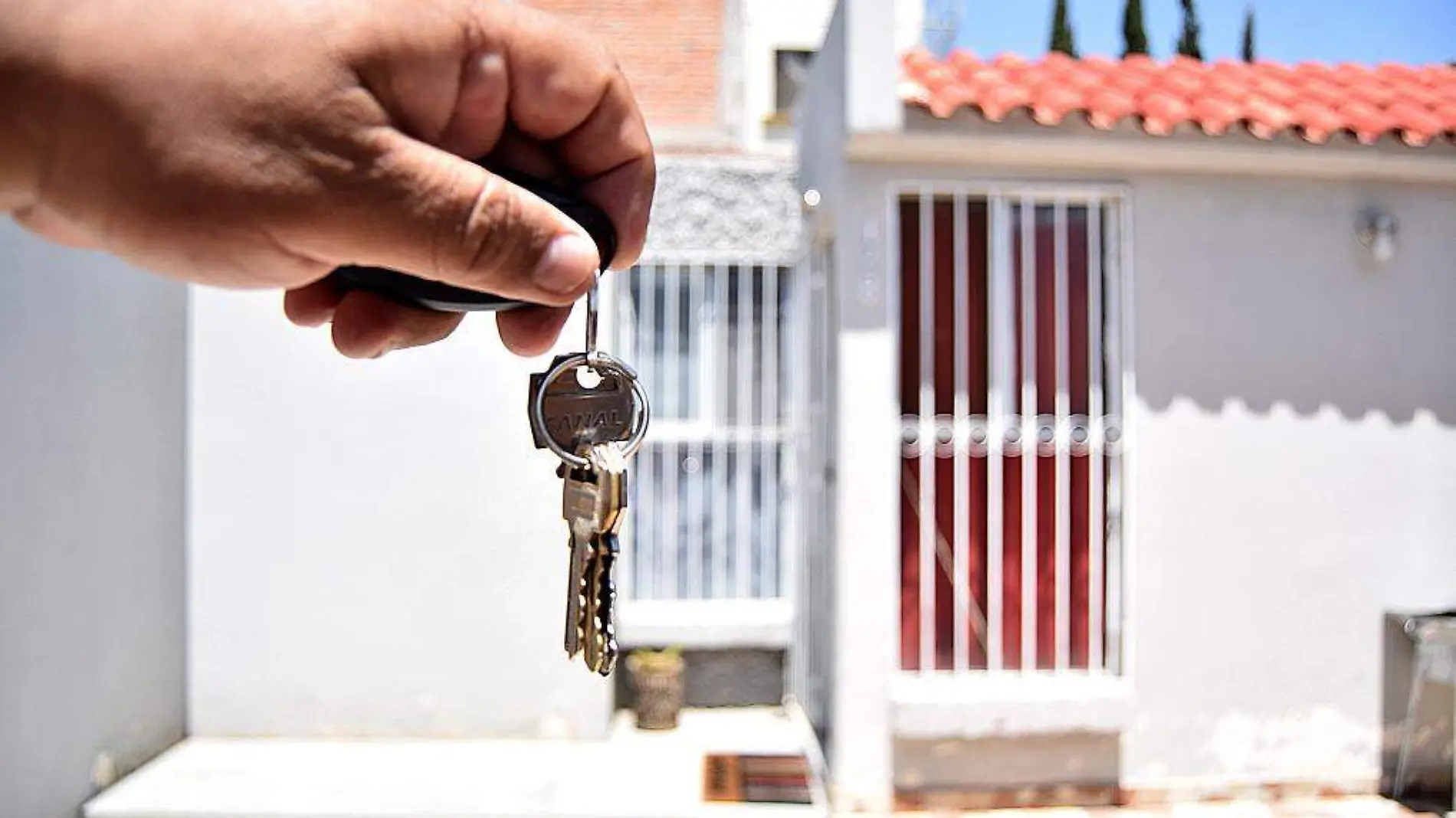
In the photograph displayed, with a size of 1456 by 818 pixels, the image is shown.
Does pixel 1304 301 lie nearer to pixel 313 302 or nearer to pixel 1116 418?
pixel 1116 418

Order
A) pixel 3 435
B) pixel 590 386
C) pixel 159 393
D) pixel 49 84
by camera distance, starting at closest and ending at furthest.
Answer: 1. pixel 49 84
2. pixel 590 386
3. pixel 3 435
4. pixel 159 393

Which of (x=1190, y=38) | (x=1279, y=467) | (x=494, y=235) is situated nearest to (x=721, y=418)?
(x=1279, y=467)

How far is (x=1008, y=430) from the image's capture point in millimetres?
4328

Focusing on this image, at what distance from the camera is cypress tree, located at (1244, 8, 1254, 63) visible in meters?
3.99

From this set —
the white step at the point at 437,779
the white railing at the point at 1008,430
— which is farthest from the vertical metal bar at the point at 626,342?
the white railing at the point at 1008,430

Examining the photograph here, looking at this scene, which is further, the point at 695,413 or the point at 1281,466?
the point at 695,413

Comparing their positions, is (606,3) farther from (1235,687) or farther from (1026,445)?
(1235,687)

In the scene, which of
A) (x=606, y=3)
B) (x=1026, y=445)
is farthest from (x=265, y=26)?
(x=606, y=3)

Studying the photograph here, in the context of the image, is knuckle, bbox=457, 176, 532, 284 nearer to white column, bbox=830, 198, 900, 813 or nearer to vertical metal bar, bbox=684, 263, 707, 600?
white column, bbox=830, 198, 900, 813

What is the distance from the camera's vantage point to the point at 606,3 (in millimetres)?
10867

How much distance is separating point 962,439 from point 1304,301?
1.51m

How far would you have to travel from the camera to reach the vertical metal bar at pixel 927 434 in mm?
4277

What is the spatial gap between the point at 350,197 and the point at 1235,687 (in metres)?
4.39

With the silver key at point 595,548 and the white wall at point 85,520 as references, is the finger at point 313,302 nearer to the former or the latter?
the silver key at point 595,548
